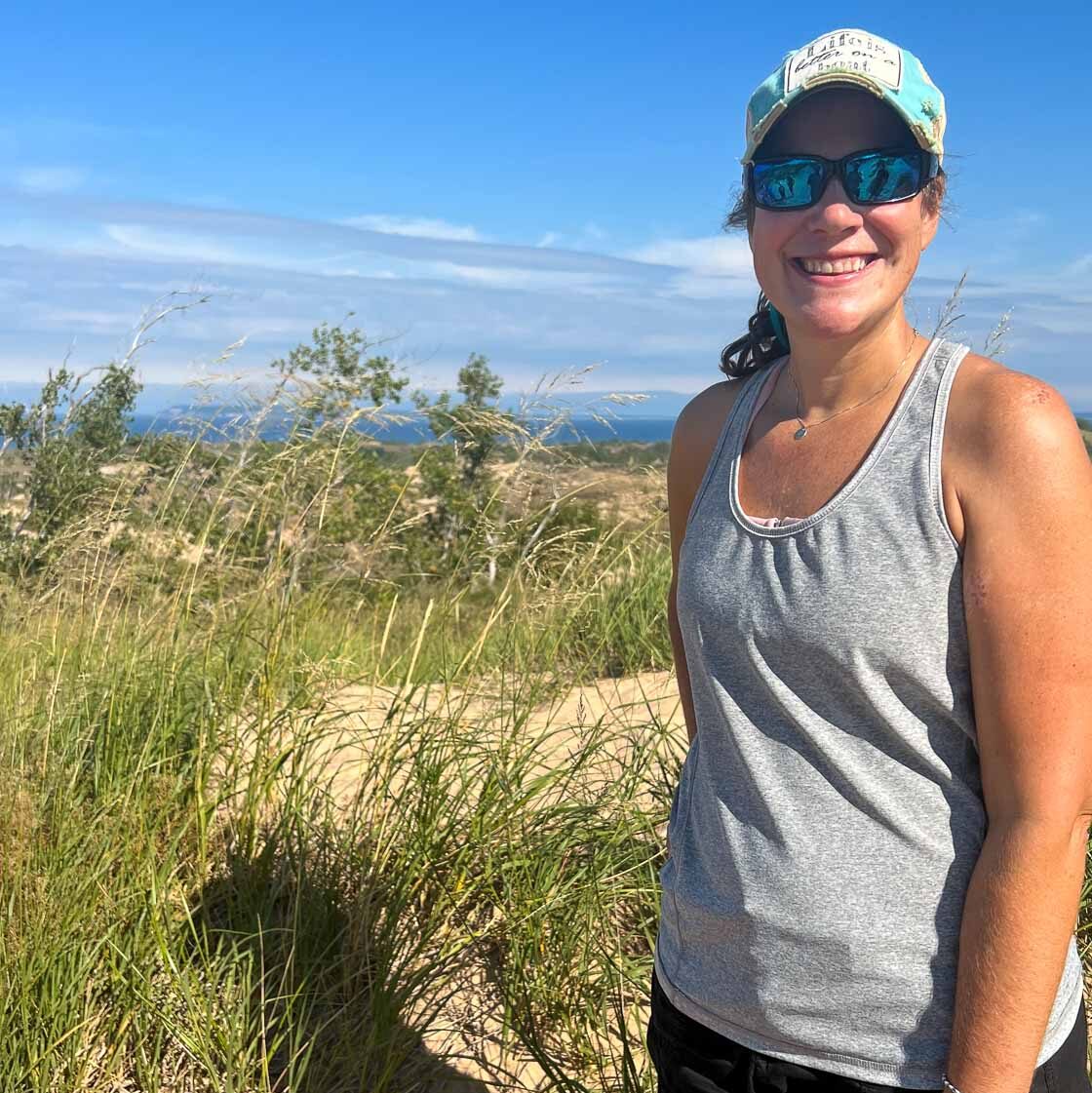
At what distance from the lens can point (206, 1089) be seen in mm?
2404

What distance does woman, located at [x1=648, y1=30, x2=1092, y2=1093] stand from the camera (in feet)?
4.03

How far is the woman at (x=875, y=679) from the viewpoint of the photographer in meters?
1.23

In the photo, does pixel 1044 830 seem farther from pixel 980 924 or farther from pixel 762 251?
pixel 762 251

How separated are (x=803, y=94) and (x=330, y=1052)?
2.18 metres

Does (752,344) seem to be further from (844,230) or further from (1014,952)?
(1014,952)

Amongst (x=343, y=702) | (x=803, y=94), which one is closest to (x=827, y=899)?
(x=803, y=94)

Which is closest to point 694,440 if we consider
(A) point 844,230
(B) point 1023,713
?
(A) point 844,230

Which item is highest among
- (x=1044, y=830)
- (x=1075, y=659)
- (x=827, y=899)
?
(x=1075, y=659)

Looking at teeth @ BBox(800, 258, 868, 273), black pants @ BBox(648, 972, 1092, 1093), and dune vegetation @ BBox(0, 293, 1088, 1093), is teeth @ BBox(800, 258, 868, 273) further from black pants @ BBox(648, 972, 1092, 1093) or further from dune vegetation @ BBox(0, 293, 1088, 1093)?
dune vegetation @ BBox(0, 293, 1088, 1093)

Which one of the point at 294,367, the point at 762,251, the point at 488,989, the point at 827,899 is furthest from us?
the point at 294,367

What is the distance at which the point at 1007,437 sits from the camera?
48.1 inches

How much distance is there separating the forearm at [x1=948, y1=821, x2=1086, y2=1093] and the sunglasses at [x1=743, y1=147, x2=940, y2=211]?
0.80 metres

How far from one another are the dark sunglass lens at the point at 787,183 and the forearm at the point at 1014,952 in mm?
833

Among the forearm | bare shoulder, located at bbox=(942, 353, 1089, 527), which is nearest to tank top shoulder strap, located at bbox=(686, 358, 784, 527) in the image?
bare shoulder, located at bbox=(942, 353, 1089, 527)
